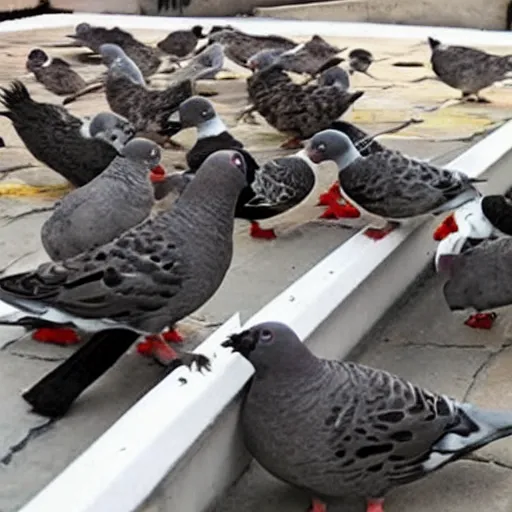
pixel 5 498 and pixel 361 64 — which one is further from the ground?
pixel 5 498

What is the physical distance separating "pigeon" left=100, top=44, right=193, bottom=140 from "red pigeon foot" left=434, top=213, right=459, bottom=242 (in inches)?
52.4

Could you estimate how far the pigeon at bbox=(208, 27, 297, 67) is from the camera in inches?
297

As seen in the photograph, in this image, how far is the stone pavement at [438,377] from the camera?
288cm

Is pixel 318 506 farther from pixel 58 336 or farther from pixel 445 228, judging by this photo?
pixel 445 228

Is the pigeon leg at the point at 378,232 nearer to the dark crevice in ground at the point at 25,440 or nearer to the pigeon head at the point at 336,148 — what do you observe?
the pigeon head at the point at 336,148

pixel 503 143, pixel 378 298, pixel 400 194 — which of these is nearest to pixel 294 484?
pixel 378 298

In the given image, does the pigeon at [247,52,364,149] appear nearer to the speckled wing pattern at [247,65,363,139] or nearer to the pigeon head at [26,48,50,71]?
the speckled wing pattern at [247,65,363,139]

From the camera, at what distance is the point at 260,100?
5.54 meters

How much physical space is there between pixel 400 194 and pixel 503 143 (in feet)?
4.86

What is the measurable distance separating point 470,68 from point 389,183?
2915 mm

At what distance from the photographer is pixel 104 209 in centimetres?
349

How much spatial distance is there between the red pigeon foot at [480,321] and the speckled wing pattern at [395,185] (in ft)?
1.38

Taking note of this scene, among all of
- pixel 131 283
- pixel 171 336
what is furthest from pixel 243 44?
pixel 131 283

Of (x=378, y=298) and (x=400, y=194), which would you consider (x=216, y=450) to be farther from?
(x=400, y=194)
